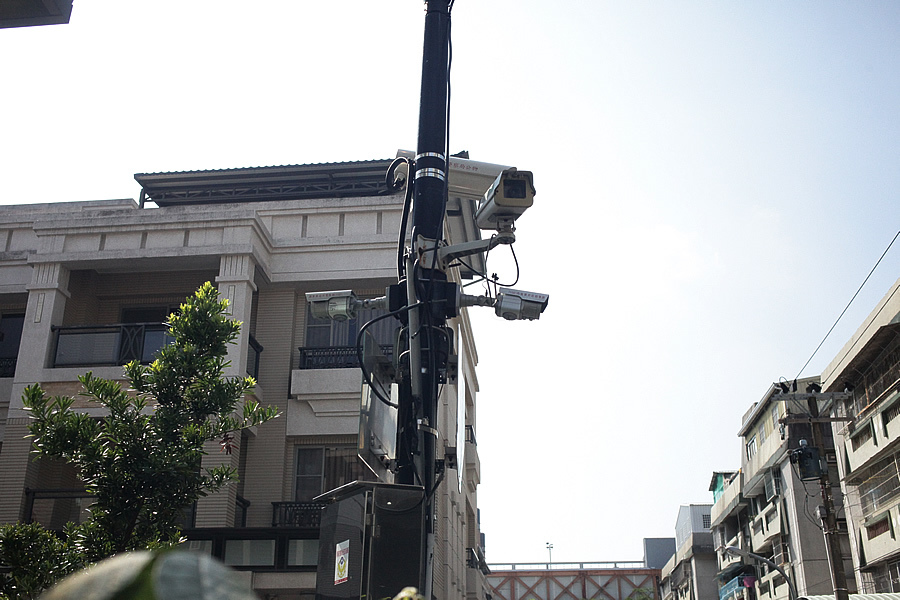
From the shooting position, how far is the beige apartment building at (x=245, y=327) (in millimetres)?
16922

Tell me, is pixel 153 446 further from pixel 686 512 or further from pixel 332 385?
pixel 686 512

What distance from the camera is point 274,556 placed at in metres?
16.0

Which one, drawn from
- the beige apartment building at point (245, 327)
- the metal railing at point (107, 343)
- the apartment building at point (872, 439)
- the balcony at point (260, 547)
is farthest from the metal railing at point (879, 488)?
the metal railing at point (107, 343)

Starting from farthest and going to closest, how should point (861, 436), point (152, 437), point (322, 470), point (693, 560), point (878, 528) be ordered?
1. point (693, 560)
2. point (861, 436)
3. point (878, 528)
4. point (322, 470)
5. point (152, 437)

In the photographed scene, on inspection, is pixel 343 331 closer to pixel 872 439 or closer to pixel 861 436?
pixel 872 439

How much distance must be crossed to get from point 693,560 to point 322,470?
50.4m

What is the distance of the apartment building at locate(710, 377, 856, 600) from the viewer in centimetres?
3666

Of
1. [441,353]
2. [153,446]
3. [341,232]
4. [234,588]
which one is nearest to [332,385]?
[341,232]

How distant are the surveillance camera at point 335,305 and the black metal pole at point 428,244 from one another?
979mm

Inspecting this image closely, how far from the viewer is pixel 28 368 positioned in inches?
706

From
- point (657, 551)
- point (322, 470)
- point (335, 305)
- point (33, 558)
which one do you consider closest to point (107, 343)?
point (322, 470)

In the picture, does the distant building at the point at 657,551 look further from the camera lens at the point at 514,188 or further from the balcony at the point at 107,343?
the camera lens at the point at 514,188

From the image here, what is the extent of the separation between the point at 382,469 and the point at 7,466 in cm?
1217

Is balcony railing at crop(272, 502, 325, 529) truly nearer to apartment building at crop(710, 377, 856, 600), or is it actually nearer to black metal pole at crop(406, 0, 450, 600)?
black metal pole at crop(406, 0, 450, 600)
